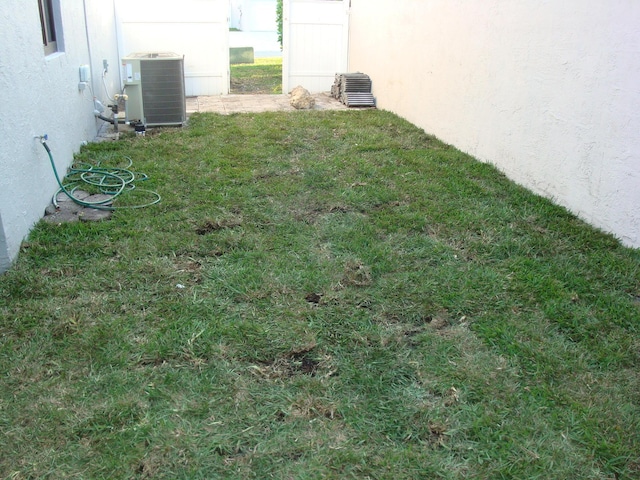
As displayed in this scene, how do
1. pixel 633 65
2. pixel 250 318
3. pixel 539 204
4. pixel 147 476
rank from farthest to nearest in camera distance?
pixel 539 204, pixel 633 65, pixel 250 318, pixel 147 476

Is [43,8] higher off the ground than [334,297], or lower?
higher

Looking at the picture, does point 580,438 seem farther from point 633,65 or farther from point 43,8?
point 43,8

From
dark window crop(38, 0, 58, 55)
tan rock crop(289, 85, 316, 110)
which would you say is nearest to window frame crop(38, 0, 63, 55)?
dark window crop(38, 0, 58, 55)

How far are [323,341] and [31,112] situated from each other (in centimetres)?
264

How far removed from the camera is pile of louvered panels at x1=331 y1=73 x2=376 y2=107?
8203 millimetres

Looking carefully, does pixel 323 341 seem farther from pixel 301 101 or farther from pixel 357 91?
pixel 357 91

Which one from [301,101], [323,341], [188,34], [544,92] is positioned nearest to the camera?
[323,341]

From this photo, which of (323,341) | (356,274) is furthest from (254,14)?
(323,341)

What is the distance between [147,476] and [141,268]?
1.53 metres

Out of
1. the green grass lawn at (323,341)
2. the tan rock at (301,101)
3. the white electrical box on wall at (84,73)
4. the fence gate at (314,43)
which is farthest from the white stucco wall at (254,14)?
the green grass lawn at (323,341)

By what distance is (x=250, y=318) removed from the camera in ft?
8.77

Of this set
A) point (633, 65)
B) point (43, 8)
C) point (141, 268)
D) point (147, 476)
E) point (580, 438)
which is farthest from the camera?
point (43, 8)

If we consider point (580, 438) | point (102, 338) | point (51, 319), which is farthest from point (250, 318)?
point (580, 438)

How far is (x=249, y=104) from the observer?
8.27 m
